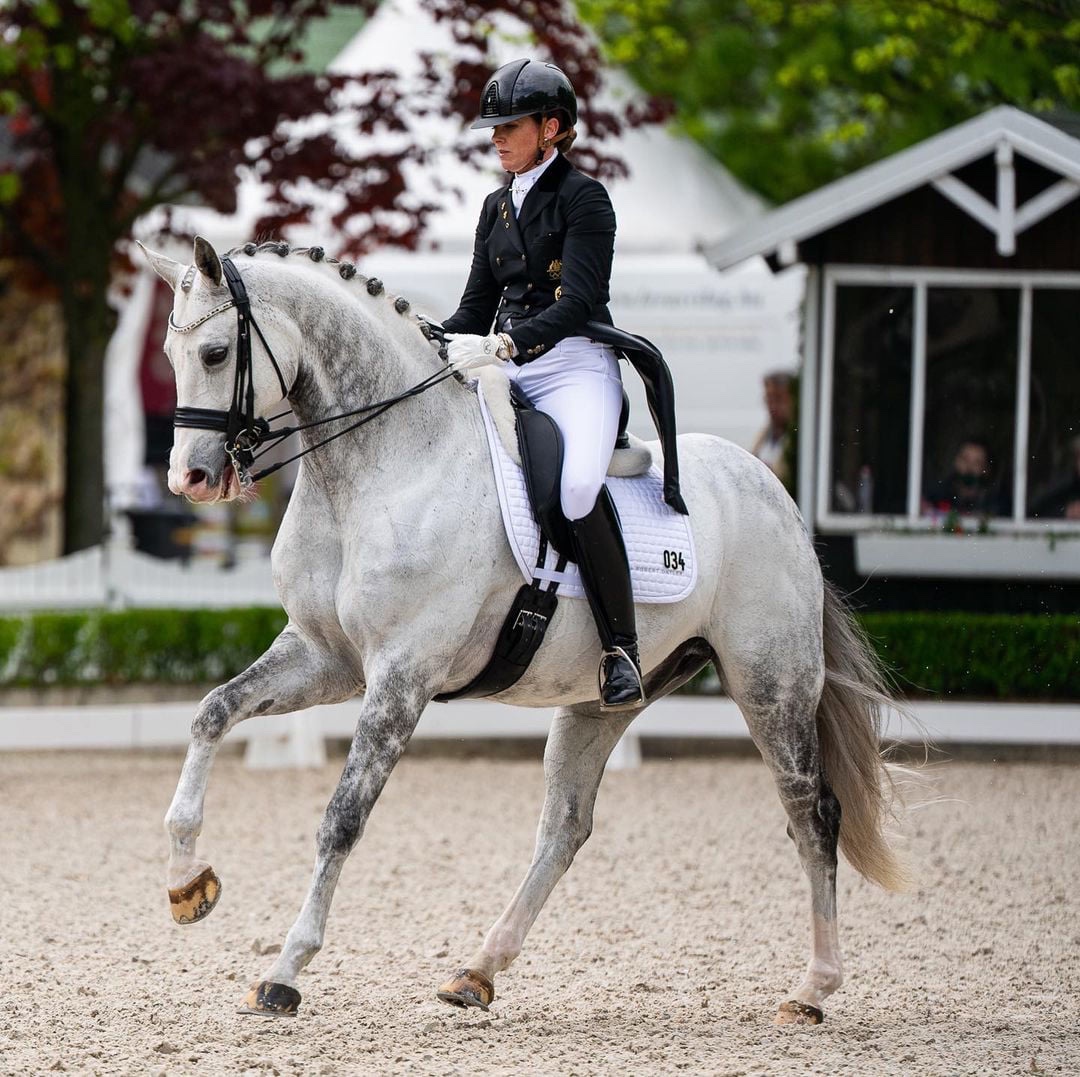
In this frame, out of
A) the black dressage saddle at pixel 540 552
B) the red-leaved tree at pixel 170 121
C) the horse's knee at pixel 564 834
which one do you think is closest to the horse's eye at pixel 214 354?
the black dressage saddle at pixel 540 552

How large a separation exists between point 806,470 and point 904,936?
637 cm

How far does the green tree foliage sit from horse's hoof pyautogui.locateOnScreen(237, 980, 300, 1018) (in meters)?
8.08

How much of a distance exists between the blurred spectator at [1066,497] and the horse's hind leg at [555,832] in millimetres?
7424

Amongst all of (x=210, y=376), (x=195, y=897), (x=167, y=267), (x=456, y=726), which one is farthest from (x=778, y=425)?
(x=195, y=897)

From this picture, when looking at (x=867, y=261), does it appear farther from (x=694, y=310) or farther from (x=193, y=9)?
(x=193, y=9)

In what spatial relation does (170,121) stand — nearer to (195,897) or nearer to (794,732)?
(794,732)

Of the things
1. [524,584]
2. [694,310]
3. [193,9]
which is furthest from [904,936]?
[694,310]

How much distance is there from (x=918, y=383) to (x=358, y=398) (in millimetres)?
8229

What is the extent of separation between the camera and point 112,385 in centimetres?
1719

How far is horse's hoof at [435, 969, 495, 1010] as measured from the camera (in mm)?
5574

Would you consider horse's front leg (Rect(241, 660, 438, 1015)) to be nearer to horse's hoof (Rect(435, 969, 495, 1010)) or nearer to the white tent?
horse's hoof (Rect(435, 969, 495, 1010))

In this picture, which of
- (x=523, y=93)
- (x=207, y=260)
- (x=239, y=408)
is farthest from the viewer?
(x=523, y=93)

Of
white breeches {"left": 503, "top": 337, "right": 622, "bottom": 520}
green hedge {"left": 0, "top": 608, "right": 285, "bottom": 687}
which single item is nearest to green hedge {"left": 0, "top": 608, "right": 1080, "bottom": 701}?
green hedge {"left": 0, "top": 608, "right": 285, "bottom": 687}

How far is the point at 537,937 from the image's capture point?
699cm
